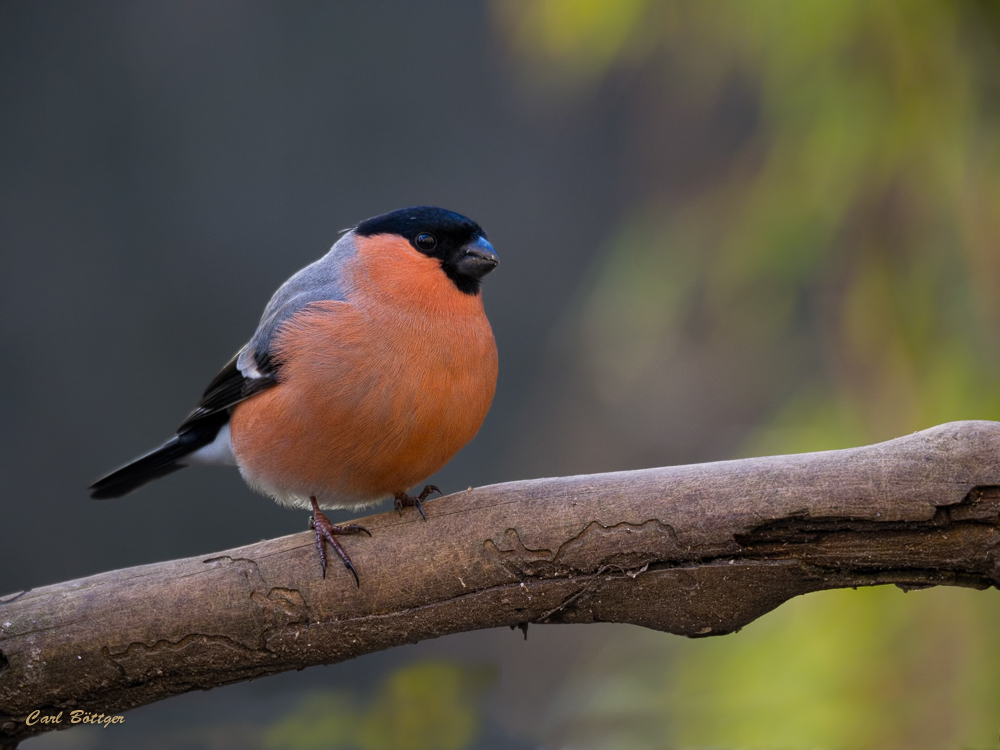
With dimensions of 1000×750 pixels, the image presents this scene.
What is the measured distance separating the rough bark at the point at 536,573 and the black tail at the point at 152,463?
583mm

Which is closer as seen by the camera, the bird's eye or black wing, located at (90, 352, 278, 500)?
the bird's eye

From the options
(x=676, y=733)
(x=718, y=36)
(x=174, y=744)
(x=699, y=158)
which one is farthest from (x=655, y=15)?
(x=174, y=744)

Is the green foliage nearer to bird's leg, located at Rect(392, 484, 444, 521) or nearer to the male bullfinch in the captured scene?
the male bullfinch

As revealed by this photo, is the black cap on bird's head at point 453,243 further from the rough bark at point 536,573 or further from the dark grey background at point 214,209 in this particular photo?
the dark grey background at point 214,209

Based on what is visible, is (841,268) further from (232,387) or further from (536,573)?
(232,387)

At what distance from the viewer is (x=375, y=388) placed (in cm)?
180

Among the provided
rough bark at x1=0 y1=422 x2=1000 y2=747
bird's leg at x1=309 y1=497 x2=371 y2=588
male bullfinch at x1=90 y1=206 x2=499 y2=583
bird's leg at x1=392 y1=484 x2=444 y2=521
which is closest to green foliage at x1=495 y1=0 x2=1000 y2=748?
rough bark at x1=0 y1=422 x2=1000 y2=747

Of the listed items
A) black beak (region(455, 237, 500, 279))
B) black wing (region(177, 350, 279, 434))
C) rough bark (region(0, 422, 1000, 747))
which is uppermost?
black beak (region(455, 237, 500, 279))

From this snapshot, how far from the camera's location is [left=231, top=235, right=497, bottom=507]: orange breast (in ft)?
5.92

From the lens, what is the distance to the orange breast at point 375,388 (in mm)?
1804

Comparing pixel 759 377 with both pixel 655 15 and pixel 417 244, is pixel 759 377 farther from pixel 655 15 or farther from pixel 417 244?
pixel 417 244

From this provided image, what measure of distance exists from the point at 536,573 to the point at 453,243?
31.2 inches

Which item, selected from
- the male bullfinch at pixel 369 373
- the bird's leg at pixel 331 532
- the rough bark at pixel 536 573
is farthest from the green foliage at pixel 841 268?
the bird's leg at pixel 331 532

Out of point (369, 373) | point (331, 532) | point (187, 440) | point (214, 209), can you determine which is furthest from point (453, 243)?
point (214, 209)
